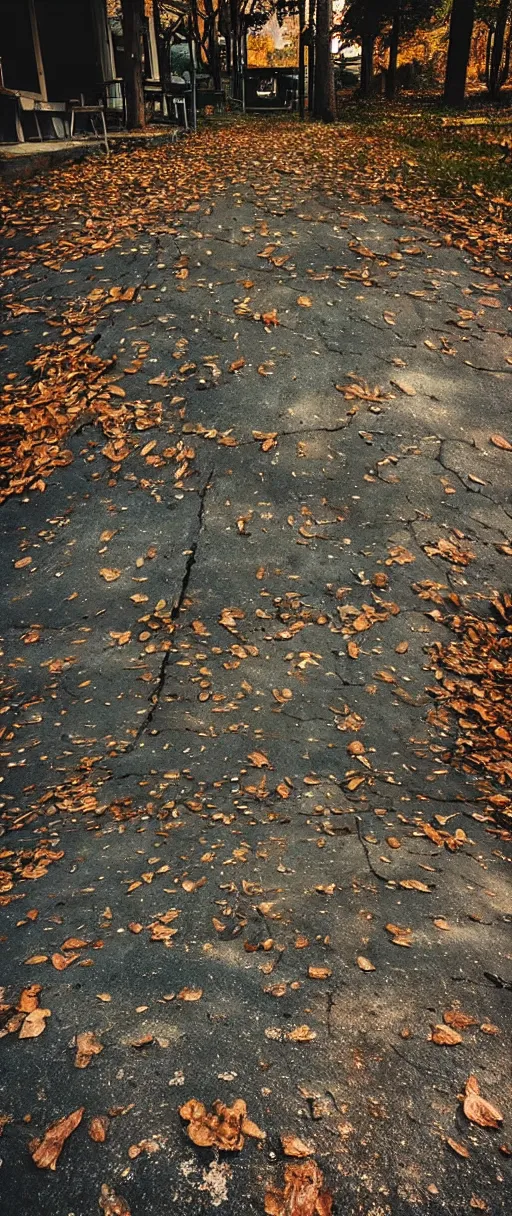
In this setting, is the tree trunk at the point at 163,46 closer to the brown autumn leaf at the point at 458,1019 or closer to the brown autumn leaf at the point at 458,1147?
the brown autumn leaf at the point at 458,1019

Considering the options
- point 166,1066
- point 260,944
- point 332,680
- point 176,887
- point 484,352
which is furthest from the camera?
point 484,352

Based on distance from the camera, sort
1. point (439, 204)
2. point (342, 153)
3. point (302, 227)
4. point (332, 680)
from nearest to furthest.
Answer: point (332, 680) < point (302, 227) < point (439, 204) < point (342, 153)

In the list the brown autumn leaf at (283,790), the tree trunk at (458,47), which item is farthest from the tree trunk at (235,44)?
the brown autumn leaf at (283,790)

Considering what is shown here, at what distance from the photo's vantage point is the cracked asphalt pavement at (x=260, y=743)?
2.62m

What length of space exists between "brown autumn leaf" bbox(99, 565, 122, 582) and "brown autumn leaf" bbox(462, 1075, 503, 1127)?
13.3ft

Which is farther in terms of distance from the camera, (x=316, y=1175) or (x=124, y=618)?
(x=124, y=618)

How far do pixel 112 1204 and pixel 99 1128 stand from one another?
220mm

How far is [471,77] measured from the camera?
43.9 metres

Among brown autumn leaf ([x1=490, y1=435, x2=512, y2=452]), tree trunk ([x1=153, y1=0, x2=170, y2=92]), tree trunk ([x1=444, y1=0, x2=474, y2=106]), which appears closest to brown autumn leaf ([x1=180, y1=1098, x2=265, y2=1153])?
brown autumn leaf ([x1=490, y1=435, x2=512, y2=452])

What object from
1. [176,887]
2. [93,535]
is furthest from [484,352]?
[176,887]

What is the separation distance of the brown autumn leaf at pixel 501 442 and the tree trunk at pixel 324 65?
1349 centimetres

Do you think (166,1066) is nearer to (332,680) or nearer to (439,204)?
(332,680)

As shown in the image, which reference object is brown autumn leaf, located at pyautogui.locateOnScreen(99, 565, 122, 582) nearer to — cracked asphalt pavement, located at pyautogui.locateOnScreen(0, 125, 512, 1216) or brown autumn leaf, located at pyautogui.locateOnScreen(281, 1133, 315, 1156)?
cracked asphalt pavement, located at pyautogui.locateOnScreen(0, 125, 512, 1216)

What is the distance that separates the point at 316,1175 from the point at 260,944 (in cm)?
93
